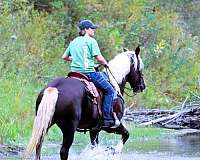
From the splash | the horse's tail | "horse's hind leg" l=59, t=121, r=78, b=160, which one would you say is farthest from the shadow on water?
the horse's tail

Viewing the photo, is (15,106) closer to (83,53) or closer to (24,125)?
(24,125)

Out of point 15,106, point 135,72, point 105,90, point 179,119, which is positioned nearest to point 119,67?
point 135,72

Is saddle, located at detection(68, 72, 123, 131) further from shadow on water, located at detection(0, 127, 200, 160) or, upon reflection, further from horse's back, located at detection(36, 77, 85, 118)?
shadow on water, located at detection(0, 127, 200, 160)

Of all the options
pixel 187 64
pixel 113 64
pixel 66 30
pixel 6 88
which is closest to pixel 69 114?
pixel 113 64

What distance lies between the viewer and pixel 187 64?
31.9 metres

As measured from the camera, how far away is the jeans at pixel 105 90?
425 inches

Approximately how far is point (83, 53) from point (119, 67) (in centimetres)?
181

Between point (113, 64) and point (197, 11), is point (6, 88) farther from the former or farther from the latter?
point (197, 11)

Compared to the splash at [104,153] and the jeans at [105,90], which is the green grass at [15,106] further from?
the jeans at [105,90]

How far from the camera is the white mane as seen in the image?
11.9m

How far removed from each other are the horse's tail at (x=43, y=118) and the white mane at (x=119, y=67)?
2.55 m

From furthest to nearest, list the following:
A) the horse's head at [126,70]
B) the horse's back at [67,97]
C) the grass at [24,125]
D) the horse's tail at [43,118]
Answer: the grass at [24,125] < the horse's head at [126,70] < the horse's back at [67,97] < the horse's tail at [43,118]

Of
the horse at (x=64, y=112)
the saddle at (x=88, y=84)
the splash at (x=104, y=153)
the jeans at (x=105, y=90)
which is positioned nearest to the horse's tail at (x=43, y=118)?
the horse at (x=64, y=112)

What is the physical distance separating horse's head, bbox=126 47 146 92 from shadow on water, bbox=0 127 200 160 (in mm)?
1408
